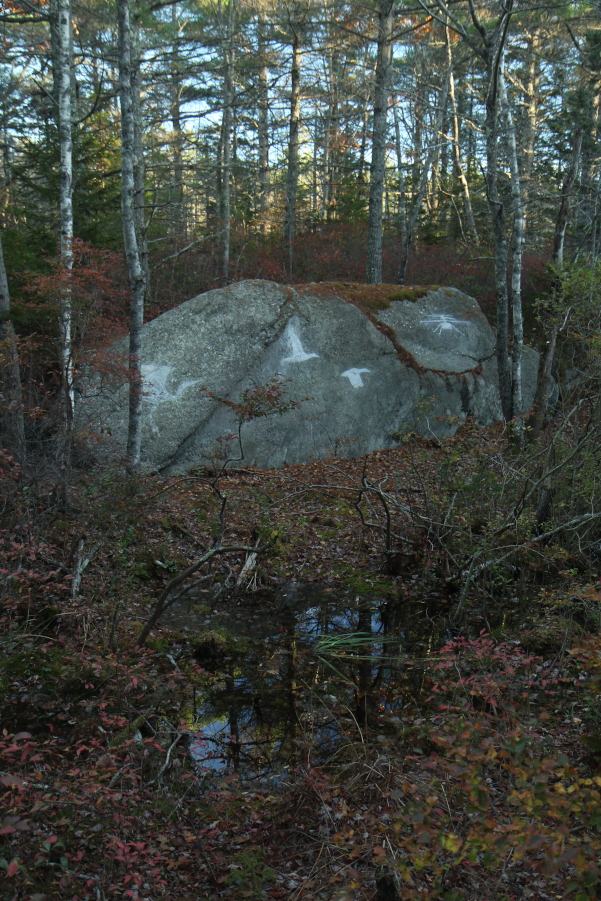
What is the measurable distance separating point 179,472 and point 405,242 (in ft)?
29.6

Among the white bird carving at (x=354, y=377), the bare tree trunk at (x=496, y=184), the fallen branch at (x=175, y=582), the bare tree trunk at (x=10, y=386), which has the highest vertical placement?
the bare tree trunk at (x=496, y=184)

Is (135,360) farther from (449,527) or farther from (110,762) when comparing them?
(110,762)

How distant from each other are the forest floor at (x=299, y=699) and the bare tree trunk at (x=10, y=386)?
2.40 feet

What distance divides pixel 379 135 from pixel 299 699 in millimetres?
12508

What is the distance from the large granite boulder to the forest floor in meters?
1.44

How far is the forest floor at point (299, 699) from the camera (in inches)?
116

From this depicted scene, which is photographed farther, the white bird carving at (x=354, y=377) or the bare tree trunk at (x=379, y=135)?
the bare tree trunk at (x=379, y=135)

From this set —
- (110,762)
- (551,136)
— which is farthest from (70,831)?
(551,136)

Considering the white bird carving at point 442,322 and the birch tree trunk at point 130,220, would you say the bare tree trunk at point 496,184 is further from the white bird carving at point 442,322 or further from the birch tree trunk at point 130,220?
the birch tree trunk at point 130,220

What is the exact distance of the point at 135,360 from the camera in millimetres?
8539

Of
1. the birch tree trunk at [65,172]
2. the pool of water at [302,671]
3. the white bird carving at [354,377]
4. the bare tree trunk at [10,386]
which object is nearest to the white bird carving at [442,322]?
the white bird carving at [354,377]

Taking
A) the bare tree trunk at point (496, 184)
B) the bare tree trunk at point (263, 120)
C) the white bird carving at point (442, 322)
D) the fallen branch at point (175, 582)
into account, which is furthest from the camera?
the bare tree trunk at point (263, 120)

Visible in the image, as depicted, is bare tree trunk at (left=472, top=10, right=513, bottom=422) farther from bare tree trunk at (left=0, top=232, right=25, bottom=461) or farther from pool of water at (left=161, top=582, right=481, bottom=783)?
bare tree trunk at (left=0, top=232, right=25, bottom=461)

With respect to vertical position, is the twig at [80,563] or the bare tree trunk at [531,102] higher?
the bare tree trunk at [531,102]
